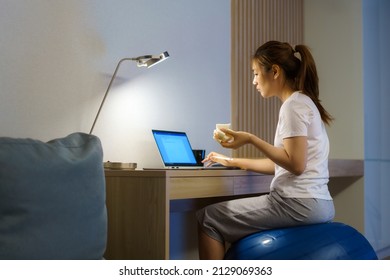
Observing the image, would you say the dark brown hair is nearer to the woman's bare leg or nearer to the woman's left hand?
the woman's left hand

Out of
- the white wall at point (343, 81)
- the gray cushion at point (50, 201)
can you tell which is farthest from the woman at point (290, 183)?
the white wall at point (343, 81)

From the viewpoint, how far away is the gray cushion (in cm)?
121

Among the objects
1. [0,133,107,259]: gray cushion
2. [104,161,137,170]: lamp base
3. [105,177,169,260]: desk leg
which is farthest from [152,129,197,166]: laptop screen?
[0,133,107,259]: gray cushion

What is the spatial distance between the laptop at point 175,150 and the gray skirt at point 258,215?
0.30 meters

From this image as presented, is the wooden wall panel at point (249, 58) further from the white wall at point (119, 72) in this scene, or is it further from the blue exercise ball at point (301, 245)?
the blue exercise ball at point (301, 245)

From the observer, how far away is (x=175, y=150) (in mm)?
2414

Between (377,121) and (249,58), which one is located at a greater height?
(249,58)

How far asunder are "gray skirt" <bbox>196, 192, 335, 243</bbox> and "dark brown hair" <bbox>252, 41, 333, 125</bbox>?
16.5 inches

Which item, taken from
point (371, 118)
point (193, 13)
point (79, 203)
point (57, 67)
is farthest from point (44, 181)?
point (371, 118)

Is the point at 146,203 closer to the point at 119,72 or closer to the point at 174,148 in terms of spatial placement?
the point at 174,148

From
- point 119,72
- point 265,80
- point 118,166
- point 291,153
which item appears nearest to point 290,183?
point 291,153

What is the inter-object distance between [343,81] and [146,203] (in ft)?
8.43

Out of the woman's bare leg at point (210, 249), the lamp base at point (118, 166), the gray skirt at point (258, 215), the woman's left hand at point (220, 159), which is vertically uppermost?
the lamp base at point (118, 166)

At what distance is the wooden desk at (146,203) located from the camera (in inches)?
69.5
